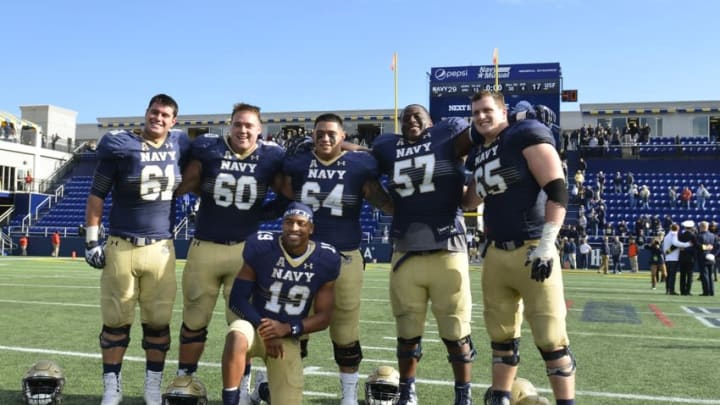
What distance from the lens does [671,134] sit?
114 feet

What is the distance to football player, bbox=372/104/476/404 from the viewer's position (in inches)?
174

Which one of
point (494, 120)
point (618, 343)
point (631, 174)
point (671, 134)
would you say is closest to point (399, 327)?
point (494, 120)

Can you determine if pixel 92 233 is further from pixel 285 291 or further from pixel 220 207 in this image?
pixel 285 291

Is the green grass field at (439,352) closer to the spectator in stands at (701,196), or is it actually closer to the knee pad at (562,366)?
the knee pad at (562,366)

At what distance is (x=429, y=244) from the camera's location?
4.47m

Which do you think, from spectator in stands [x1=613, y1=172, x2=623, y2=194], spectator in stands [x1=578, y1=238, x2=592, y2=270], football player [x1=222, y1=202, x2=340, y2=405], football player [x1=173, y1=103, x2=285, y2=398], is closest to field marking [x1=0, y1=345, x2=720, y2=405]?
football player [x1=173, y1=103, x2=285, y2=398]

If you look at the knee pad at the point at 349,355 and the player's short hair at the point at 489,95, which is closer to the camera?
the player's short hair at the point at 489,95

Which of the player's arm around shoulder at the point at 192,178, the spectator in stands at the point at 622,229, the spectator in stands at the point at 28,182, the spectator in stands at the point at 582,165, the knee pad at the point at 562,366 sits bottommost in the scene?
the knee pad at the point at 562,366

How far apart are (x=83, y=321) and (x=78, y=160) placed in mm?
32708

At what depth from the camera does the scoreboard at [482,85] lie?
25.7m

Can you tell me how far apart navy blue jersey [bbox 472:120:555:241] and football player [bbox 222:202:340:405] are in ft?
3.46

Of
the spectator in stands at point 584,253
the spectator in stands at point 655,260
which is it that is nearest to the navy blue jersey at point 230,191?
the spectator in stands at point 655,260

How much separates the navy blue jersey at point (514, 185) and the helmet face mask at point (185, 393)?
208 cm

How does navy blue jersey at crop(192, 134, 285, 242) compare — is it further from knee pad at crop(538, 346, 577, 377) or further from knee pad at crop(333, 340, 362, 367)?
knee pad at crop(538, 346, 577, 377)
